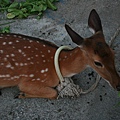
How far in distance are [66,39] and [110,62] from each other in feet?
3.71

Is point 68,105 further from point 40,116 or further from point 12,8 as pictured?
point 12,8

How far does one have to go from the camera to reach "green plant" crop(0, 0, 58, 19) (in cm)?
454

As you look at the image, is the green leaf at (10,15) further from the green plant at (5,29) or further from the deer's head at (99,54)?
the deer's head at (99,54)

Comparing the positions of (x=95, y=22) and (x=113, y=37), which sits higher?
(x=95, y=22)

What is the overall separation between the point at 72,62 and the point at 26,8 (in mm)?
1316

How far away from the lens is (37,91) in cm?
358

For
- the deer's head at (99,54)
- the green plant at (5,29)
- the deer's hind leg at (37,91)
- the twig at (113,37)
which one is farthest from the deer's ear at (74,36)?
the green plant at (5,29)

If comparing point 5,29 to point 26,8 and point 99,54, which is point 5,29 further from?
point 99,54

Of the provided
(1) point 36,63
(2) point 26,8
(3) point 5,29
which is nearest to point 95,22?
(1) point 36,63

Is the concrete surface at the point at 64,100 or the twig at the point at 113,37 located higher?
the twig at the point at 113,37

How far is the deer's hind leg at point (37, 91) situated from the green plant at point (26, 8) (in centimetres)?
118

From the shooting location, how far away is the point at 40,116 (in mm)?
3500

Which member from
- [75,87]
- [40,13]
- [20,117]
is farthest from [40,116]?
[40,13]

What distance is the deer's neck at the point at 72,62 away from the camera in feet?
11.5
